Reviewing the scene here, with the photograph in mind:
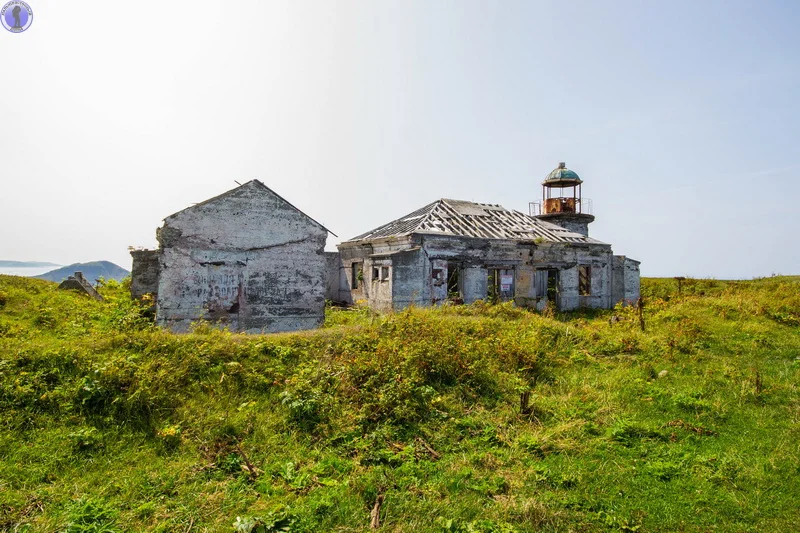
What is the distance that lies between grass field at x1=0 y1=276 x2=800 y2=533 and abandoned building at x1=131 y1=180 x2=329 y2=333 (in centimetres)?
287

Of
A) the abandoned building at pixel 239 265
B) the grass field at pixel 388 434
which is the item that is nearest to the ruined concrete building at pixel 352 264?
the abandoned building at pixel 239 265

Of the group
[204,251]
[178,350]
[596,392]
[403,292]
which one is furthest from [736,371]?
[204,251]

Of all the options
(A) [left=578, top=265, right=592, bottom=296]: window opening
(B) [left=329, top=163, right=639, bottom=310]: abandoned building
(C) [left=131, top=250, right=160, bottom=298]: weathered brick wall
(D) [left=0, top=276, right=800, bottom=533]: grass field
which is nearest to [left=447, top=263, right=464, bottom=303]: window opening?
(B) [left=329, top=163, right=639, bottom=310]: abandoned building

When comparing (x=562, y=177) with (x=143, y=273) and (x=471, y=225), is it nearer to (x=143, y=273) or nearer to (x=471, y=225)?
(x=471, y=225)

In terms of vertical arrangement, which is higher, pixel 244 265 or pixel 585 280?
pixel 244 265

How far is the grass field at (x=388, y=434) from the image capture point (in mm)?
4625

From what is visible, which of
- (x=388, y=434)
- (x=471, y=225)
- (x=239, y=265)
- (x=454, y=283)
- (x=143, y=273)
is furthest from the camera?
(x=471, y=225)

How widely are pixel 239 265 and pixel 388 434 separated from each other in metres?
8.91

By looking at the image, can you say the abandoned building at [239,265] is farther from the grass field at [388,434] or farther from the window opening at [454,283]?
the window opening at [454,283]

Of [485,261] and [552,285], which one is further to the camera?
[552,285]

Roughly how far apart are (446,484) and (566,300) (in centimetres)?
1570

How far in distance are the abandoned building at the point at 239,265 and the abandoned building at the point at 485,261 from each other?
2.95 metres

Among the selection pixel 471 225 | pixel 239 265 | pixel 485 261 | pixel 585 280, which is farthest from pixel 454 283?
pixel 585 280

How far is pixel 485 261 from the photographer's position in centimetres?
1709
